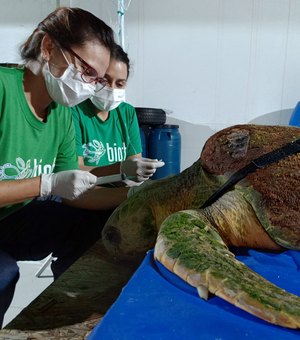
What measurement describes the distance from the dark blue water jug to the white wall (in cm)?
21

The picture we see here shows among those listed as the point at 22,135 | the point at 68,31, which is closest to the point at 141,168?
the point at 22,135

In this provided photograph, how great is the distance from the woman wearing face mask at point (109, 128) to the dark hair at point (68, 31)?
0.35m

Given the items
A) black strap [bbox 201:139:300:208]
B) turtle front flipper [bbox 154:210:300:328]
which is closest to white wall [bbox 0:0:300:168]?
black strap [bbox 201:139:300:208]

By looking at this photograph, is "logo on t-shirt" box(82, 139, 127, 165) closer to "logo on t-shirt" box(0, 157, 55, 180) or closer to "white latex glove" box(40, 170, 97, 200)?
"logo on t-shirt" box(0, 157, 55, 180)

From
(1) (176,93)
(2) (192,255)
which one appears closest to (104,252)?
(2) (192,255)

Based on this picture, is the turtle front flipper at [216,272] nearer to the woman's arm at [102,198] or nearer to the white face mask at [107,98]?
the woman's arm at [102,198]

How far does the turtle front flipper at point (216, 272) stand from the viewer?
1.72 feet

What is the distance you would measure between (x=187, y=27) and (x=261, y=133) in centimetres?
280

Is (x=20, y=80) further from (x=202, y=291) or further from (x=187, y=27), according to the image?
(x=187, y=27)

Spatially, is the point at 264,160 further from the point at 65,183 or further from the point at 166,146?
the point at 166,146

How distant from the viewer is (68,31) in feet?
4.29

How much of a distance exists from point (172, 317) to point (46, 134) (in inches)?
41.4

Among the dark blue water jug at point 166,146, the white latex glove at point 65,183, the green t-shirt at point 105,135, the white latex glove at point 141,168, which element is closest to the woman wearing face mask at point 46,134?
the white latex glove at point 65,183

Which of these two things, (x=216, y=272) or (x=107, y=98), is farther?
(x=107, y=98)
